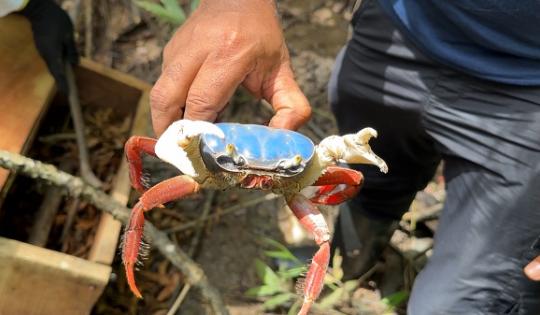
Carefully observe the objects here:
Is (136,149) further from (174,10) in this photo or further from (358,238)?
(358,238)

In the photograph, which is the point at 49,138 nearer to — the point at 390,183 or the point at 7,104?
the point at 7,104

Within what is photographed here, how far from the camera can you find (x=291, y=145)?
1.25m

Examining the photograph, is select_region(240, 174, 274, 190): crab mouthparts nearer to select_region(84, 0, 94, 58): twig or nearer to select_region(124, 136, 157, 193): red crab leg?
select_region(124, 136, 157, 193): red crab leg

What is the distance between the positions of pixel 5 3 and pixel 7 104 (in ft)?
1.20

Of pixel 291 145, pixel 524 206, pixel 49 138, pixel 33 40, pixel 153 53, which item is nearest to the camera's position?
pixel 291 145

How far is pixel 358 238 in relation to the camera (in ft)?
8.08

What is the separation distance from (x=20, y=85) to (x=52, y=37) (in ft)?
0.68

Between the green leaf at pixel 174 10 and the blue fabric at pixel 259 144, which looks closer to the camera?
the blue fabric at pixel 259 144

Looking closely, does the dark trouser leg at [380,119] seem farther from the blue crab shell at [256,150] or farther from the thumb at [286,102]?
the blue crab shell at [256,150]

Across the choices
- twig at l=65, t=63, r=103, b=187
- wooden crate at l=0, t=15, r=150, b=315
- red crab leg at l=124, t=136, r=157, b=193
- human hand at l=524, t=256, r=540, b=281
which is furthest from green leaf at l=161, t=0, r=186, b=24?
human hand at l=524, t=256, r=540, b=281

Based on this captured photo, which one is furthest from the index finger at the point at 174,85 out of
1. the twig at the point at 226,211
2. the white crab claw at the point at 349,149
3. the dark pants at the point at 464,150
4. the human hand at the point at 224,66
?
the twig at the point at 226,211

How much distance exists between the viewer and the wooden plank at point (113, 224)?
Result: 72.6 inches

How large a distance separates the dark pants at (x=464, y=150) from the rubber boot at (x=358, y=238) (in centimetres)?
52

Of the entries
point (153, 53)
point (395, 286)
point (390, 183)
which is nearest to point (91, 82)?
point (153, 53)
